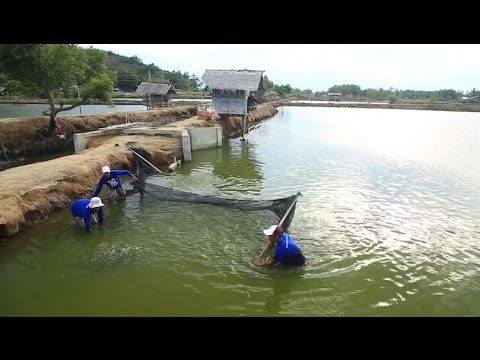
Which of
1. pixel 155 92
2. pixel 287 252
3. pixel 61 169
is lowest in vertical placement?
pixel 287 252

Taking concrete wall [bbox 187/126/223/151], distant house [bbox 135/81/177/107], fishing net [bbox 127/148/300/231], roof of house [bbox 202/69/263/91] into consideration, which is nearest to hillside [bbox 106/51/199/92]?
distant house [bbox 135/81/177/107]

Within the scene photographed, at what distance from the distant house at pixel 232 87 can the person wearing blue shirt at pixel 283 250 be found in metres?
20.9

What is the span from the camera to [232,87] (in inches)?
1076

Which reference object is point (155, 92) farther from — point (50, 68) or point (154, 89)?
point (50, 68)

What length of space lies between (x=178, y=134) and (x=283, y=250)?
51.8 feet

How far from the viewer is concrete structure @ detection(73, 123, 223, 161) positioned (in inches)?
781

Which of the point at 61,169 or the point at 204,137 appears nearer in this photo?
the point at 61,169

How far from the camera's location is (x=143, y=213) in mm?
11648

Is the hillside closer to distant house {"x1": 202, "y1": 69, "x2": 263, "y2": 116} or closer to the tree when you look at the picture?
distant house {"x1": 202, "y1": 69, "x2": 263, "y2": 116}

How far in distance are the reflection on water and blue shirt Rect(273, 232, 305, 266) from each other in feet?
1.07

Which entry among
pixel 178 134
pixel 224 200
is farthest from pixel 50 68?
pixel 224 200

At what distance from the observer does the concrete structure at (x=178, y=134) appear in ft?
65.1

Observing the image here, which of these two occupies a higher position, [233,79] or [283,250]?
[233,79]
